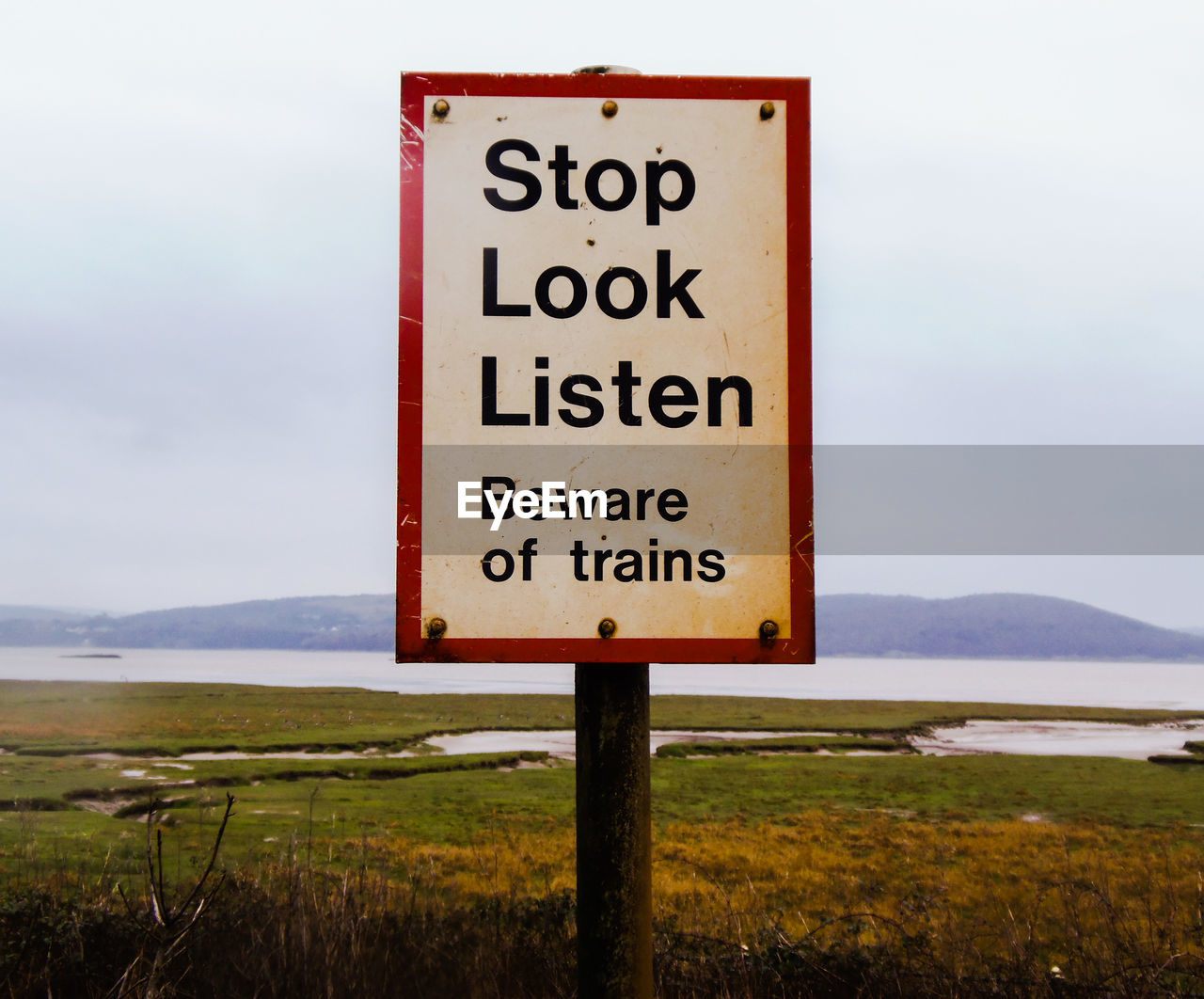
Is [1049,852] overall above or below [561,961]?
below

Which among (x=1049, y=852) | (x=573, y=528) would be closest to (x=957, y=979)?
(x=573, y=528)

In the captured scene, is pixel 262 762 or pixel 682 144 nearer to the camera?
pixel 682 144

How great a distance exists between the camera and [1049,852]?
24797 mm

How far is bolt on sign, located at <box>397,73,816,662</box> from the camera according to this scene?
2.03 m

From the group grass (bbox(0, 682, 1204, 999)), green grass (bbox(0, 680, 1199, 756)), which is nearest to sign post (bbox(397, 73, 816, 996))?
grass (bbox(0, 682, 1204, 999))

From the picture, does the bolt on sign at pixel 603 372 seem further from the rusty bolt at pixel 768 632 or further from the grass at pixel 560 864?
the grass at pixel 560 864

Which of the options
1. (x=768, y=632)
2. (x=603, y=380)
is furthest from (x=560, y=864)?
(x=603, y=380)

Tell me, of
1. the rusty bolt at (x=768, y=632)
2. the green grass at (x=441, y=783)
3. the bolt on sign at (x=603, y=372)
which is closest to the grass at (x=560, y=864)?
the green grass at (x=441, y=783)

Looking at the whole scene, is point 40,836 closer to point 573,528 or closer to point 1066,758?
point 573,528

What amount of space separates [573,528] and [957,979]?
2.67 metres

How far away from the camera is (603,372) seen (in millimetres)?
2072

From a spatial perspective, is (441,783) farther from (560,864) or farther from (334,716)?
(334,716)

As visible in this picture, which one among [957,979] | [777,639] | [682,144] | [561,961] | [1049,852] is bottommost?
[1049,852]

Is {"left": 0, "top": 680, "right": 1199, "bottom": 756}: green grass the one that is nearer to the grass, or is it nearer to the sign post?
the grass
